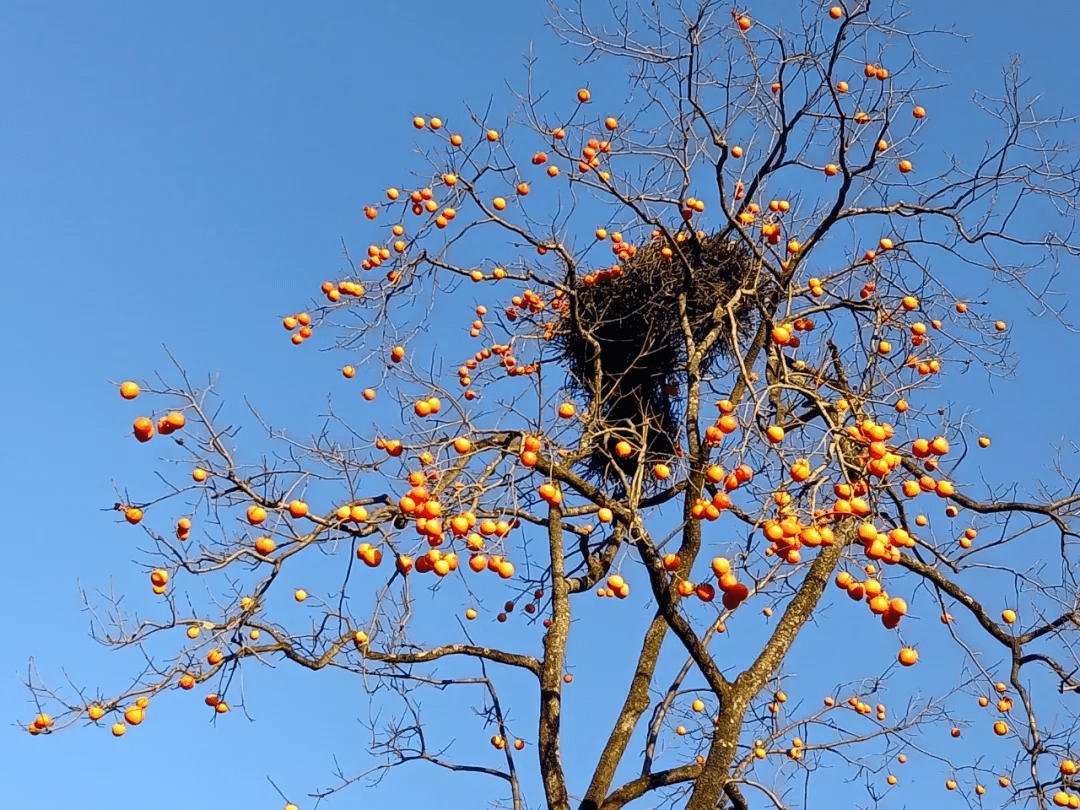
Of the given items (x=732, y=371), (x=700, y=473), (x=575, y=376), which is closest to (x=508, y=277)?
(x=575, y=376)

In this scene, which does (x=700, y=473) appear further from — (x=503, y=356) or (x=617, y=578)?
(x=503, y=356)

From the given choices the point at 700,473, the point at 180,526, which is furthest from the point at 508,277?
the point at 180,526

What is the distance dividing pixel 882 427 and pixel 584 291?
8.68 feet

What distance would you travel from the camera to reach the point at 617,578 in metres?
4.63

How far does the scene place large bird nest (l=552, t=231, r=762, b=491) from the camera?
6.59 m

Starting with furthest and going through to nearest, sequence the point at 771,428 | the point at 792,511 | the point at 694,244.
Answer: the point at 694,244 → the point at 771,428 → the point at 792,511

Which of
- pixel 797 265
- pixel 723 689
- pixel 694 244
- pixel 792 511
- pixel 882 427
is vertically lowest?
pixel 723 689

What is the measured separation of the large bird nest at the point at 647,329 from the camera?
21.6 ft

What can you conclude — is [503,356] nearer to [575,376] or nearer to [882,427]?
[575,376]

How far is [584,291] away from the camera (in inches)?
266

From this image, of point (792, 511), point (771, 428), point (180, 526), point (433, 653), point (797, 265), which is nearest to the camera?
point (792, 511)

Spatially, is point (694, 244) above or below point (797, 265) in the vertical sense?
above

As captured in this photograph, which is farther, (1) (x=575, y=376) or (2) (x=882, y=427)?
(1) (x=575, y=376)

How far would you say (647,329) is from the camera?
6.82 metres
